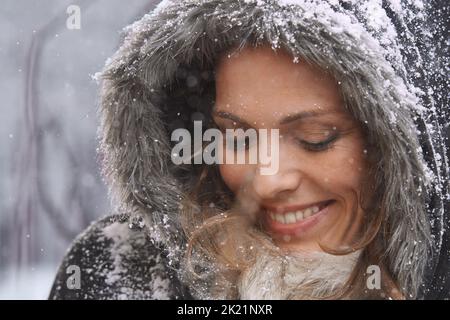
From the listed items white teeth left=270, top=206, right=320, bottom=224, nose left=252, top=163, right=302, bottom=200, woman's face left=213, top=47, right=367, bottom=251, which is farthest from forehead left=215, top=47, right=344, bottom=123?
white teeth left=270, top=206, right=320, bottom=224

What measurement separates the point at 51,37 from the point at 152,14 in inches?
62.2

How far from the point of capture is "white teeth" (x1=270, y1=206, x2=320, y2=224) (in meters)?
1.24

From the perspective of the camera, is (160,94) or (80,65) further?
(80,65)

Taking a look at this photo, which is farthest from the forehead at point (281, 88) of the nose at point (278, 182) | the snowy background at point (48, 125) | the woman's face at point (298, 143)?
the snowy background at point (48, 125)

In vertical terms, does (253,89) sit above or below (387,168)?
above

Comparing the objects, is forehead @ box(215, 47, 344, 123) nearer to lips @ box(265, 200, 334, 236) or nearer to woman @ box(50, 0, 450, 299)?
woman @ box(50, 0, 450, 299)

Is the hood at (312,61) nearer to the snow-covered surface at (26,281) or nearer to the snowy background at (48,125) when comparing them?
the snowy background at (48,125)

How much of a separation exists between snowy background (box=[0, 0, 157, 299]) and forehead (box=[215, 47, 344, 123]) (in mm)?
1433

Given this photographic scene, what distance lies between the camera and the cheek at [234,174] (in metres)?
1.25

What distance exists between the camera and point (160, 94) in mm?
1311

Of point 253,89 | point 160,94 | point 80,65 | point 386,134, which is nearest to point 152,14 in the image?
point 160,94

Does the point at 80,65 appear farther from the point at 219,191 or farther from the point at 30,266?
the point at 219,191

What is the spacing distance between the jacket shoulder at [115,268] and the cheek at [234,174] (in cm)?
24

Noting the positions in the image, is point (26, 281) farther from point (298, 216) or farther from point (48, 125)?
point (298, 216)
